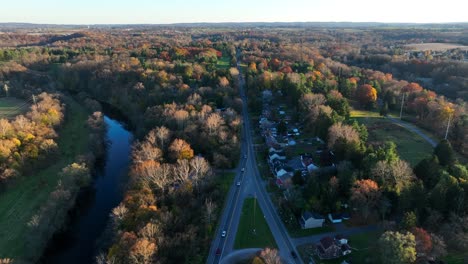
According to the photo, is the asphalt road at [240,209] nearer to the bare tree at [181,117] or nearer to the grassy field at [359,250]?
the grassy field at [359,250]

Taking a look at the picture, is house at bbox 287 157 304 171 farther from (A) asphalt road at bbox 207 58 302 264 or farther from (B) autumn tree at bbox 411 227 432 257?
(B) autumn tree at bbox 411 227 432 257

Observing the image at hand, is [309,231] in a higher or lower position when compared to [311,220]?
lower

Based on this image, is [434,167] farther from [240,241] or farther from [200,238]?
[200,238]

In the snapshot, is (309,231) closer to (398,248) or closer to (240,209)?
(240,209)

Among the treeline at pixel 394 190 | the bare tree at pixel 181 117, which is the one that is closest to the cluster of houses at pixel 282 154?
the treeline at pixel 394 190

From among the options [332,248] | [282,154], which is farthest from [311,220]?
[282,154]
